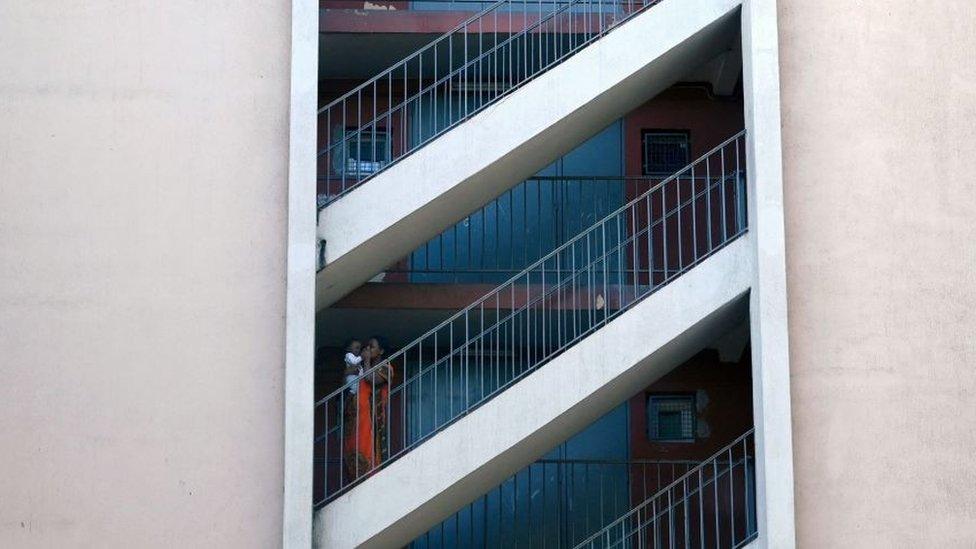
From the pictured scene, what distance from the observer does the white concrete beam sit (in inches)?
726

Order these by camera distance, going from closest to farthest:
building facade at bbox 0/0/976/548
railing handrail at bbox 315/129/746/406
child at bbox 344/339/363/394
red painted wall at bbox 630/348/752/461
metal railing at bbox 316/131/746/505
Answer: building facade at bbox 0/0/976/548 → railing handrail at bbox 315/129/746/406 → child at bbox 344/339/363/394 → metal railing at bbox 316/131/746/505 → red painted wall at bbox 630/348/752/461

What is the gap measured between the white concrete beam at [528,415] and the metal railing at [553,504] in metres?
1.82

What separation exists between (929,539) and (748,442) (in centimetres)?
303

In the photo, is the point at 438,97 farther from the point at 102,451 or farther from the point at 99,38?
the point at 102,451

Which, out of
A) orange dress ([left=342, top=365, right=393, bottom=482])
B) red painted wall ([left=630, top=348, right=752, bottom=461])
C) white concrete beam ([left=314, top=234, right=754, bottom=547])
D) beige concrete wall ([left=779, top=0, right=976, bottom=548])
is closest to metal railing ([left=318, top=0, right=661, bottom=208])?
orange dress ([left=342, top=365, right=393, bottom=482])

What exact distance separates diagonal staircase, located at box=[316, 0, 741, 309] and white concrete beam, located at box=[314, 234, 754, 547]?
1782 mm

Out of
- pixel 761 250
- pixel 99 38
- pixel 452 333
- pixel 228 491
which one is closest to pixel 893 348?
pixel 761 250

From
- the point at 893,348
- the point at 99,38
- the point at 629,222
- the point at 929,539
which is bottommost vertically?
the point at 929,539

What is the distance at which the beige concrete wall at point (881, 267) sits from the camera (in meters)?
18.8

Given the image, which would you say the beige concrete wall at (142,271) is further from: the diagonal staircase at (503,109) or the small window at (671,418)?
the small window at (671,418)

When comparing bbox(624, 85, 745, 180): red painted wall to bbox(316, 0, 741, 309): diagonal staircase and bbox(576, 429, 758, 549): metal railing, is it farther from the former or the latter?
bbox(576, 429, 758, 549): metal railing

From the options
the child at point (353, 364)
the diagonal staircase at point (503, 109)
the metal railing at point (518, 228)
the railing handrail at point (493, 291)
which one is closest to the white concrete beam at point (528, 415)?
the railing handrail at point (493, 291)

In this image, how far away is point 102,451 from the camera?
18.8 m

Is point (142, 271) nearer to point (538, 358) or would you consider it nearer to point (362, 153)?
point (362, 153)
